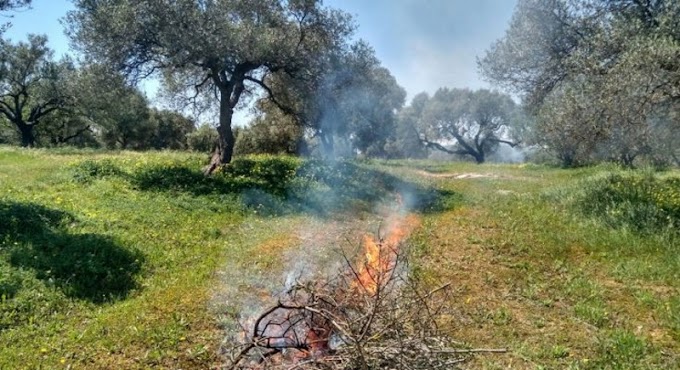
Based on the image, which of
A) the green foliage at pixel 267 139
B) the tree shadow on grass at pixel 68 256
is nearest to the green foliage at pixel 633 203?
the tree shadow on grass at pixel 68 256

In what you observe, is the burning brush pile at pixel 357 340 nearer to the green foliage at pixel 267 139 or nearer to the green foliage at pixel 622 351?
the green foliage at pixel 622 351

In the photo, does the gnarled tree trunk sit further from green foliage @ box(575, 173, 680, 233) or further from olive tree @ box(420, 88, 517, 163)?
olive tree @ box(420, 88, 517, 163)

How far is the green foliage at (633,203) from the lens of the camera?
11.7 meters

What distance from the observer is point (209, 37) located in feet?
53.6

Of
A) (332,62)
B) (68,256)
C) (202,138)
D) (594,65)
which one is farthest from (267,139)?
(68,256)

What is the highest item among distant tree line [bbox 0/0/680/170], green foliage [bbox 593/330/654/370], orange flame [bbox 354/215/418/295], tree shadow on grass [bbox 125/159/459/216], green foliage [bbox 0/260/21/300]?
distant tree line [bbox 0/0/680/170]

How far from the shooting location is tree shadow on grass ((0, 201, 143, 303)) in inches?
338

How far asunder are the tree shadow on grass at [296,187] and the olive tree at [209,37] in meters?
1.91

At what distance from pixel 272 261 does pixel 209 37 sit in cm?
974

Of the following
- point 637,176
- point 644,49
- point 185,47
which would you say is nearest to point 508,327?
point 644,49

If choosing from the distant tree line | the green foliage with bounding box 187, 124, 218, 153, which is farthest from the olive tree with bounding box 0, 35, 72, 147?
the distant tree line

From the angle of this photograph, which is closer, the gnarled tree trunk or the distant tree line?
the distant tree line

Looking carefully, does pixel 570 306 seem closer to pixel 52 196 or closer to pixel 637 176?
pixel 52 196

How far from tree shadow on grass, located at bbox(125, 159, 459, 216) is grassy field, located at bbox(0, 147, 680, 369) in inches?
4.6
